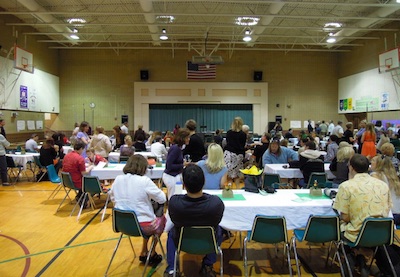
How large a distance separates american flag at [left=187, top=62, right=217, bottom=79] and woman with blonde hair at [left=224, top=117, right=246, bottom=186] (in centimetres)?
1135

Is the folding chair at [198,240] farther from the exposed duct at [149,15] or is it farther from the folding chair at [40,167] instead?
the exposed duct at [149,15]

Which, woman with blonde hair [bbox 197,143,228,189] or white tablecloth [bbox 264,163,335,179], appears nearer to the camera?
woman with blonde hair [bbox 197,143,228,189]

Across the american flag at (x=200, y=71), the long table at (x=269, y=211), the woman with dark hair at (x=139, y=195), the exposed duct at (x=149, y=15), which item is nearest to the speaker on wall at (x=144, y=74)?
the american flag at (x=200, y=71)

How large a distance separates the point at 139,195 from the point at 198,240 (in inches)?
32.5

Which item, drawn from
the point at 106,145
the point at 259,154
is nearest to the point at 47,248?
the point at 106,145

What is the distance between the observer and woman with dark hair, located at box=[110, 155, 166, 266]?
3.14 metres

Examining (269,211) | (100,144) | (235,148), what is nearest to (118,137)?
(100,144)

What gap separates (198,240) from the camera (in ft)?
8.77

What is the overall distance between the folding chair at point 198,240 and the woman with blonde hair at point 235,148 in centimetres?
341

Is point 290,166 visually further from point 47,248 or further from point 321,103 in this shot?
point 321,103

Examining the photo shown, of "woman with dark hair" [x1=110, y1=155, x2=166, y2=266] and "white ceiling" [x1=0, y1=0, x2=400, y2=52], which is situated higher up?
"white ceiling" [x1=0, y1=0, x2=400, y2=52]

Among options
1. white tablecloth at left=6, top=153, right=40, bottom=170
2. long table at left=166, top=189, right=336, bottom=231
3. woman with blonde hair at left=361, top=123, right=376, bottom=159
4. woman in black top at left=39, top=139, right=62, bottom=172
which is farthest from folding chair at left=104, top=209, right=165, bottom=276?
woman with blonde hair at left=361, top=123, right=376, bottom=159

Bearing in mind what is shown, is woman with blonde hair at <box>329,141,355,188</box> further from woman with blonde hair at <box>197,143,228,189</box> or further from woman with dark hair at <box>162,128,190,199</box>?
woman with dark hair at <box>162,128,190,199</box>

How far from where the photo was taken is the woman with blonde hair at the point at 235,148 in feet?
19.7
